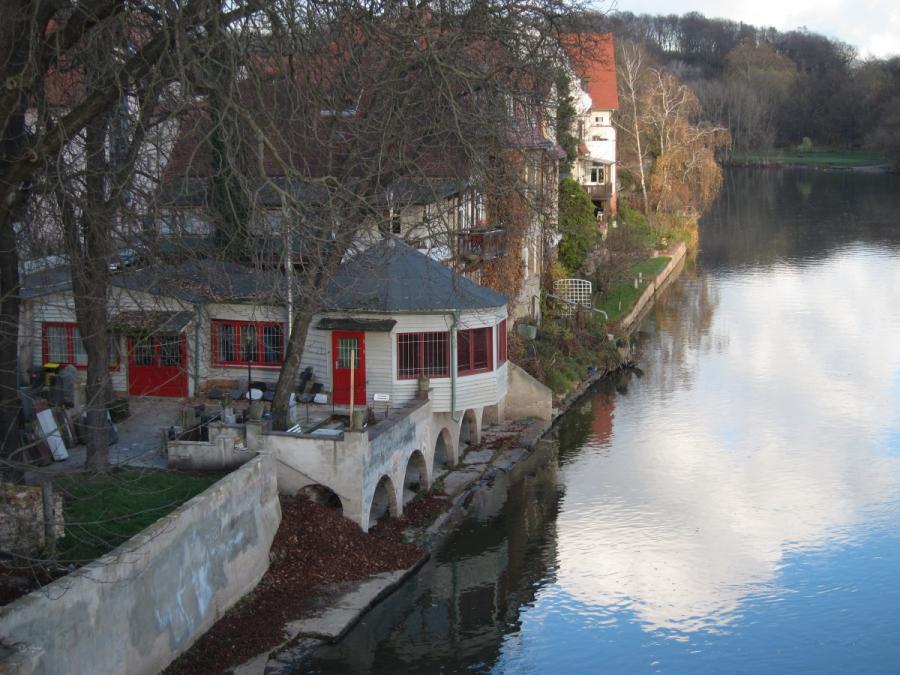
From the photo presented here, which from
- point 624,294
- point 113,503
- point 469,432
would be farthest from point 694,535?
point 624,294

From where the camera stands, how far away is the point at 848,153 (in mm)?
122500

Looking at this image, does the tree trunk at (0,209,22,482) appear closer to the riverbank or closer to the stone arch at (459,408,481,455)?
the stone arch at (459,408,481,455)

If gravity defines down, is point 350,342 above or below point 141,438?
above

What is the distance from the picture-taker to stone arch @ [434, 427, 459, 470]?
26.6 metres

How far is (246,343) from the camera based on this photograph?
84.0ft

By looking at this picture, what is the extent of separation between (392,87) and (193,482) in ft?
23.3

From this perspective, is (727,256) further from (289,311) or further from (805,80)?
(805,80)

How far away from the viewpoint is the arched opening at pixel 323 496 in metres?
21.0

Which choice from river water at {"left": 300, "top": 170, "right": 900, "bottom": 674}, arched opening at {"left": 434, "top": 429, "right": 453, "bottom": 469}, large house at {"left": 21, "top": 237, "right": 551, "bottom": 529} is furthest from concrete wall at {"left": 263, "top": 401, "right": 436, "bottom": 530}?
arched opening at {"left": 434, "top": 429, "right": 453, "bottom": 469}

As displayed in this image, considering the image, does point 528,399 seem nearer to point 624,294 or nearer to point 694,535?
point 694,535

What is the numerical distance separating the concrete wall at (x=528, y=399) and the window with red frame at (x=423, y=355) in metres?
6.15

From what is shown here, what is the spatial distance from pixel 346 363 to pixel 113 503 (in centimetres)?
822

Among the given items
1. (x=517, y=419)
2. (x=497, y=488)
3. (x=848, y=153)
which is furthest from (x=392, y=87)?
(x=848, y=153)

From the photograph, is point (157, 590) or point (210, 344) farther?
point (210, 344)
